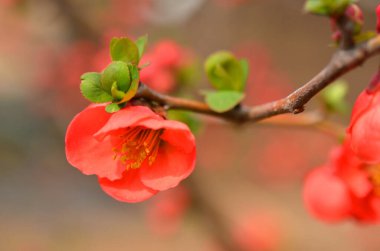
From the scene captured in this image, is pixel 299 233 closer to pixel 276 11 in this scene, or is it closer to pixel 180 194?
pixel 276 11

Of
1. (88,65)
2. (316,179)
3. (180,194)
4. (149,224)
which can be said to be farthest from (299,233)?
(316,179)

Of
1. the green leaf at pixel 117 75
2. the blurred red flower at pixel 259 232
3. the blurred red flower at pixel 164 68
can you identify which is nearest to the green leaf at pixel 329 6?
the green leaf at pixel 117 75

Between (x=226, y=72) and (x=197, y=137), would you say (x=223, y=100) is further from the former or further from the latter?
(x=197, y=137)

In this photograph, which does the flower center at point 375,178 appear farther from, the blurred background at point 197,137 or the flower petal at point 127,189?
the blurred background at point 197,137

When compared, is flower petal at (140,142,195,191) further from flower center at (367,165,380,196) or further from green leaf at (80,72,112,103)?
flower center at (367,165,380,196)

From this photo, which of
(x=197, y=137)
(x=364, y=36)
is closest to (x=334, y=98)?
(x=364, y=36)

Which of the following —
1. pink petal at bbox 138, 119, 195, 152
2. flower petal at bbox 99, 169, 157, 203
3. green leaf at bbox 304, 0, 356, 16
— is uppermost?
green leaf at bbox 304, 0, 356, 16

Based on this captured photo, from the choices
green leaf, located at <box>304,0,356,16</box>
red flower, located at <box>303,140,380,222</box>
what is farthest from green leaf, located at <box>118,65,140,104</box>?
red flower, located at <box>303,140,380,222</box>
